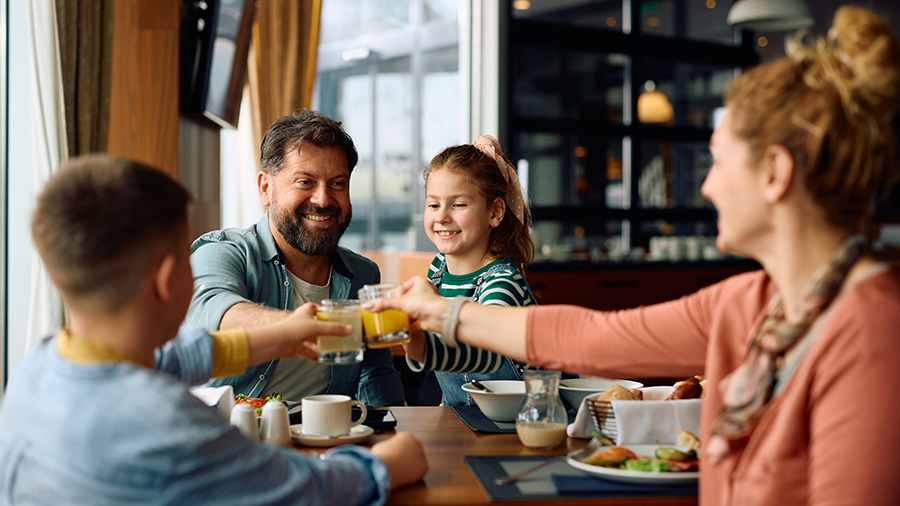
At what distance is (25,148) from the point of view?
321 cm

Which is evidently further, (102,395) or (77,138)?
(77,138)

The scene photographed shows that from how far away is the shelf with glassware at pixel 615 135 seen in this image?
5.69 meters

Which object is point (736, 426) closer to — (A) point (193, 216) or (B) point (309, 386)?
(B) point (309, 386)

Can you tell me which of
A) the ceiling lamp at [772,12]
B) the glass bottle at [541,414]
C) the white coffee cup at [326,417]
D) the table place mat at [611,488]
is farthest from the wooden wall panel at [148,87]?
the ceiling lamp at [772,12]

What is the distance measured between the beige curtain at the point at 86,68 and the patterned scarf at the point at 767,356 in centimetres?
278

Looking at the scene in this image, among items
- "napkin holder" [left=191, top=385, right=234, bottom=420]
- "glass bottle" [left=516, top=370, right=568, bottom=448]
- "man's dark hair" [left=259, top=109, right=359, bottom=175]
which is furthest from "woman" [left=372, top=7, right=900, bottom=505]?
"man's dark hair" [left=259, top=109, right=359, bottom=175]

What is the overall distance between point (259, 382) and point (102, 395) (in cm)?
127

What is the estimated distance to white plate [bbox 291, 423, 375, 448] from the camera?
5.11ft

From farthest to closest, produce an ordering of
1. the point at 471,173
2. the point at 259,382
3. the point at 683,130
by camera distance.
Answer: the point at 683,130
the point at 471,173
the point at 259,382

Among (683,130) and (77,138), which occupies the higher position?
(683,130)

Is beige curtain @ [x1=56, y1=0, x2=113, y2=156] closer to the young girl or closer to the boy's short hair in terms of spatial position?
the young girl

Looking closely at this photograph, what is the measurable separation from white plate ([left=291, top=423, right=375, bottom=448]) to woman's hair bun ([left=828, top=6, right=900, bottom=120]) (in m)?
1.03

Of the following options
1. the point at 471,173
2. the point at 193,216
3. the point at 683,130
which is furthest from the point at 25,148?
the point at 683,130

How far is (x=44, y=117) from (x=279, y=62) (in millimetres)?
2342
